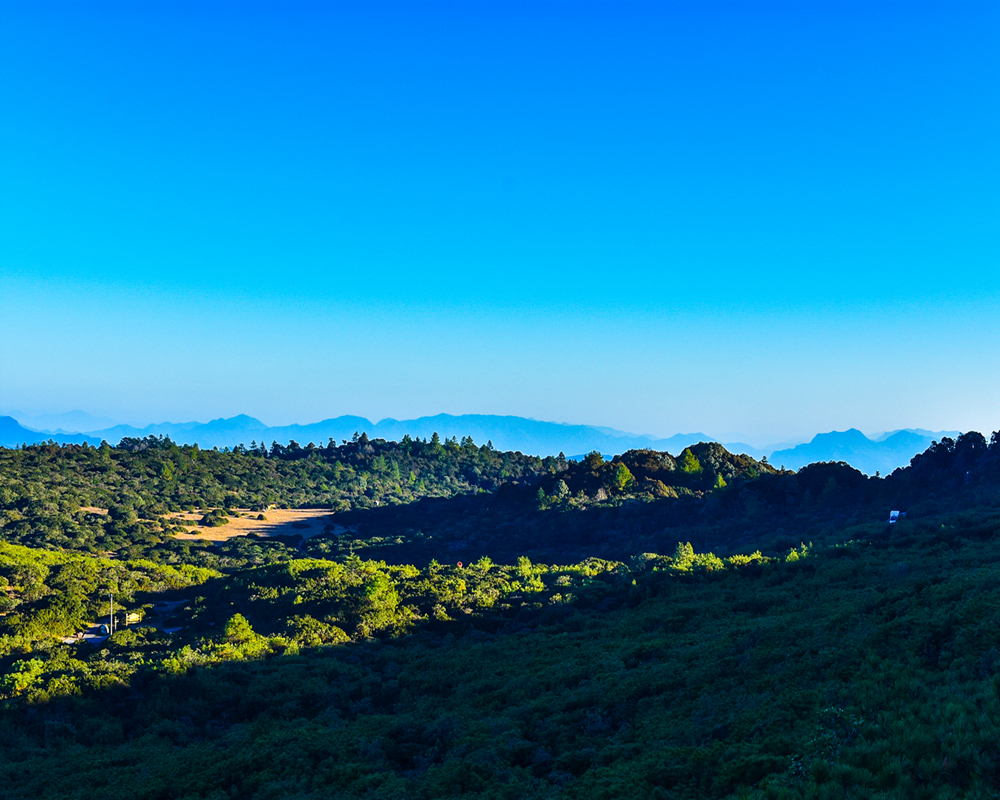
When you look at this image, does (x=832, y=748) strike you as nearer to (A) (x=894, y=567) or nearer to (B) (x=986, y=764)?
(B) (x=986, y=764)

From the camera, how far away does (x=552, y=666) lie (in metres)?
24.5

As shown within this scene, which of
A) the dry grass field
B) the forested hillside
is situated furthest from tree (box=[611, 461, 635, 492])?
the dry grass field

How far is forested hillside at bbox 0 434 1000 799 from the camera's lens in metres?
13.3

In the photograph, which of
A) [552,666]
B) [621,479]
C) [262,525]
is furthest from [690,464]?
[552,666]

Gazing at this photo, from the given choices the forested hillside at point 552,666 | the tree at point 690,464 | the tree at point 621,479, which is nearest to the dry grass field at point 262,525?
the forested hillside at point 552,666

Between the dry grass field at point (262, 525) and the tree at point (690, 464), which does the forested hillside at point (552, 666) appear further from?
the dry grass field at point (262, 525)

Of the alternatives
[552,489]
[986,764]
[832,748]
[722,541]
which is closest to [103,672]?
[832,748]

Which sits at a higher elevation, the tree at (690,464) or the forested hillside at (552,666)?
the tree at (690,464)

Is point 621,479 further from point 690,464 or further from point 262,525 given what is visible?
point 262,525

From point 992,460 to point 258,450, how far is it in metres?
145

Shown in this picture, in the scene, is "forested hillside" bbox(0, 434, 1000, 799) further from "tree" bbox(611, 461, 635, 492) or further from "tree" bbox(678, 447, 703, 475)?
"tree" bbox(678, 447, 703, 475)

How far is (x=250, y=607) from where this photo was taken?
37156 mm

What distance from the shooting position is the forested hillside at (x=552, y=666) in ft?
43.5

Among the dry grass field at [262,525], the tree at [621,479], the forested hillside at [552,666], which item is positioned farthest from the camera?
the dry grass field at [262,525]
